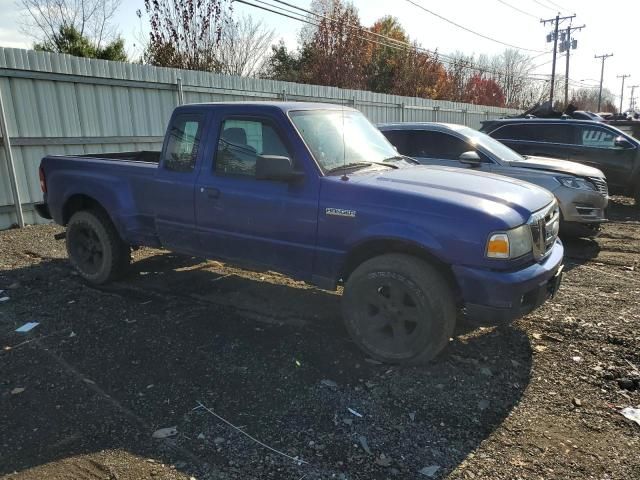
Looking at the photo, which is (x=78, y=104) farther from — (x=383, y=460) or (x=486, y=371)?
(x=383, y=460)

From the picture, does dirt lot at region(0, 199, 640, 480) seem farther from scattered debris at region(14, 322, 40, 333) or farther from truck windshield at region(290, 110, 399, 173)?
truck windshield at region(290, 110, 399, 173)

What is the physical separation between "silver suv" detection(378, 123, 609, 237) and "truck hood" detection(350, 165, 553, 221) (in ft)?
9.15

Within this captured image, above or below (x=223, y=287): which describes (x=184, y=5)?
above

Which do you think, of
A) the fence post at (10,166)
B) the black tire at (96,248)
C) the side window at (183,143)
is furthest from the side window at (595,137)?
the fence post at (10,166)

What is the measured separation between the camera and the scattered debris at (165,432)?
3004mm

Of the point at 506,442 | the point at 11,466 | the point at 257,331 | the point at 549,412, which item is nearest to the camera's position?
the point at 11,466

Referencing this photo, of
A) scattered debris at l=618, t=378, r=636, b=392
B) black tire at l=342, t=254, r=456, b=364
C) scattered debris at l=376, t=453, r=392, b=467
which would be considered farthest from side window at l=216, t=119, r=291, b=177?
scattered debris at l=618, t=378, r=636, b=392

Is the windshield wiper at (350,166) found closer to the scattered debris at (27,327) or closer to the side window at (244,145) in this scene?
the side window at (244,145)

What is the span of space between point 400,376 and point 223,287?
2.67 metres

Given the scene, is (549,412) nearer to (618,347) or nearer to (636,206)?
(618,347)

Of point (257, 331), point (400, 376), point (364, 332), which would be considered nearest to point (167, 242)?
point (257, 331)

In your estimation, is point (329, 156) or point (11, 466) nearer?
point (11, 466)

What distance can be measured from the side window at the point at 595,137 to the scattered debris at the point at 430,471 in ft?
30.8

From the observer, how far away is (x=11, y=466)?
2.74 metres
